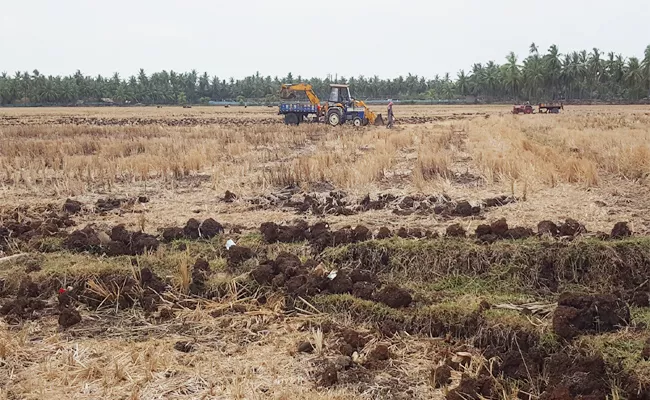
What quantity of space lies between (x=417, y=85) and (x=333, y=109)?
88.1 meters

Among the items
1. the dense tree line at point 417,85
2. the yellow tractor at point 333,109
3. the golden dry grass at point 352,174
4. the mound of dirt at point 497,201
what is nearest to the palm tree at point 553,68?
the dense tree line at point 417,85

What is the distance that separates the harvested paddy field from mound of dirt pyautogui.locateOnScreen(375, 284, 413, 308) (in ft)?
0.06

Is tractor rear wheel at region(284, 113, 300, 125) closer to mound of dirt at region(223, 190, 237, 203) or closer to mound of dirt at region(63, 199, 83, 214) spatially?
mound of dirt at region(223, 190, 237, 203)

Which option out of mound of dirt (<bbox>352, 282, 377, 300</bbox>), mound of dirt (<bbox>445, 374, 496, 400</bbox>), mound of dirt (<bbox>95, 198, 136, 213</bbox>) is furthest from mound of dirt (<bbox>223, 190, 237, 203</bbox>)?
mound of dirt (<bbox>445, 374, 496, 400</bbox>)

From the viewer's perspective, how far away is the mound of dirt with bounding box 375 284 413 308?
17.6 ft

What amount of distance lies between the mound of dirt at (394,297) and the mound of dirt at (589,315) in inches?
51.4

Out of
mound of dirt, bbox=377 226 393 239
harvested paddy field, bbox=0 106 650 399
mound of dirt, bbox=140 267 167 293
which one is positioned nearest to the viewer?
harvested paddy field, bbox=0 106 650 399

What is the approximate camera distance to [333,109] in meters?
29.8

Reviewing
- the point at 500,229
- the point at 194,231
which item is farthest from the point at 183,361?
the point at 500,229

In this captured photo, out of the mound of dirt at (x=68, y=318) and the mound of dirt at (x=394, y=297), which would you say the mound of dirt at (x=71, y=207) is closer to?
the mound of dirt at (x=68, y=318)

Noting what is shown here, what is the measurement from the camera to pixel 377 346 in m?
4.64

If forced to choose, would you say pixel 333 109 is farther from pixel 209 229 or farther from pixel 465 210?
pixel 209 229

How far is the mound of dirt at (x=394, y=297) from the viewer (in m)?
5.35

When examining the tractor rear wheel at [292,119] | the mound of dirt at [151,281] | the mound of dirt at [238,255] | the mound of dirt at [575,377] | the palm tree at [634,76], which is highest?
the palm tree at [634,76]
